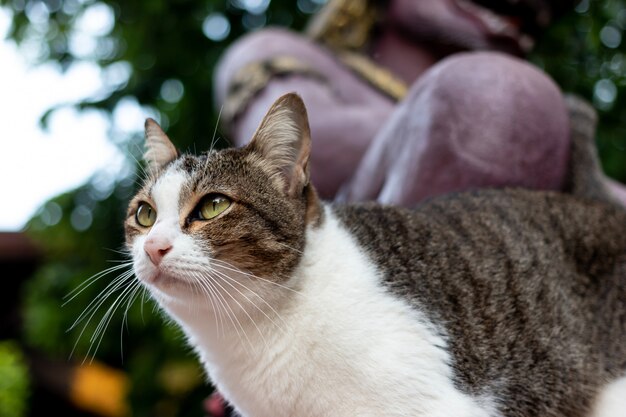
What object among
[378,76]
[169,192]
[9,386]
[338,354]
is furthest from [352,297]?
[378,76]

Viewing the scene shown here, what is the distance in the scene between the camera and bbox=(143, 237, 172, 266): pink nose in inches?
41.2

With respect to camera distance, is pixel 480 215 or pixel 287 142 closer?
Answer: pixel 287 142

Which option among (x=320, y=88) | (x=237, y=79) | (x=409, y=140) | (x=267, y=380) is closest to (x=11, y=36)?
(x=237, y=79)

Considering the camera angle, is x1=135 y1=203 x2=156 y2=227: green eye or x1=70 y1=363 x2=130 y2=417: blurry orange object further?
x1=70 y1=363 x2=130 y2=417: blurry orange object

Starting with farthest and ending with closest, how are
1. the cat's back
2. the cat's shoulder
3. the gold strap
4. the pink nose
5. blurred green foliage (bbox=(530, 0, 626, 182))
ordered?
blurred green foliage (bbox=(530, 0, 626, 182)), the gold strap, the cat's shoulder, the cat's back, the pink nose

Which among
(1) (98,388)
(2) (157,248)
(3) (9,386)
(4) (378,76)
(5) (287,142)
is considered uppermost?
(5) (287,142)

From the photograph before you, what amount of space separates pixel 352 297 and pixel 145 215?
394 mm

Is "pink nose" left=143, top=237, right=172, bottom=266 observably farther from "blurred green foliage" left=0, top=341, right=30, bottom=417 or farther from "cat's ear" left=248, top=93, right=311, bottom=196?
"blurred green foliage" left=0, top=341, right=30, bottom=417

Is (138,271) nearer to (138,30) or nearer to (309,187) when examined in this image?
(309,187)

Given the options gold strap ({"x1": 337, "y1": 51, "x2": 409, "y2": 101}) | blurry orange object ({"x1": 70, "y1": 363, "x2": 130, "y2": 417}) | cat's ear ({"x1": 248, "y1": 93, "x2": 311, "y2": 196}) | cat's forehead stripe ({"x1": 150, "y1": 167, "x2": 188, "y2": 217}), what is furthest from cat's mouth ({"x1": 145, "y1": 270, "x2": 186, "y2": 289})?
blurry orange object ({"x1": 70, "y1": 363, "x2": 130, "y2": 417})

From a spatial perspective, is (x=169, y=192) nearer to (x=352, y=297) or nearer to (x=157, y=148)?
(x=157, y=148)

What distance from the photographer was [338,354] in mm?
1067

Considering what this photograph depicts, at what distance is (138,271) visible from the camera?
1098mm

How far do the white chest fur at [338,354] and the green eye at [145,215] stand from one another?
6.2 inches
